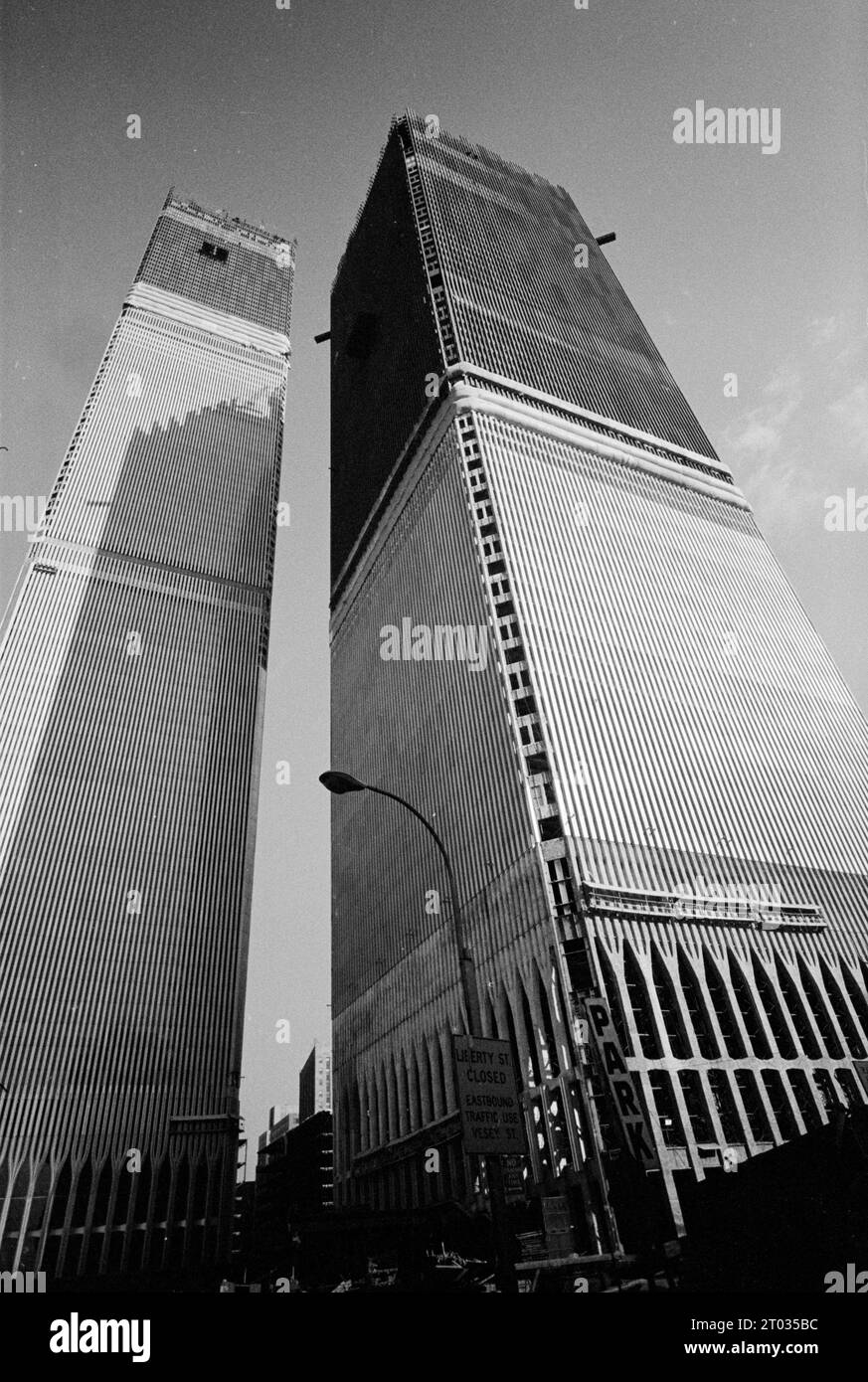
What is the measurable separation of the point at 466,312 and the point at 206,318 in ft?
187

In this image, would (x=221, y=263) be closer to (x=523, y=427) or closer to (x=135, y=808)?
(x=523, y=427)

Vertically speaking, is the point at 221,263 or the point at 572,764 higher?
the point at 221,263

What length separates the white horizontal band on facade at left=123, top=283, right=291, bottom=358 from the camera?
376 feet

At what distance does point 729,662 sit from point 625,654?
10.0m

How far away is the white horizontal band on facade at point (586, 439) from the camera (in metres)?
69.8

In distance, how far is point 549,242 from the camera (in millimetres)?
97500

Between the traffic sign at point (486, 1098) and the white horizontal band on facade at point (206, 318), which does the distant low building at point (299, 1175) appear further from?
the white horizontal band on facade at point (206, 318)

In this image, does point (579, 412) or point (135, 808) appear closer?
point (579, 412)

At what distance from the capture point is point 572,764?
159 feet

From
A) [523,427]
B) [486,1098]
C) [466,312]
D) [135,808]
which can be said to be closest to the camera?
[486,1098]

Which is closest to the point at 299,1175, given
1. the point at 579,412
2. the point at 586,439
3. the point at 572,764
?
the point at 572,764

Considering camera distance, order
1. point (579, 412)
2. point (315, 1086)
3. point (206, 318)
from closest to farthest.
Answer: point (579, 412) < point (206, 318) < point (315, 1086)
